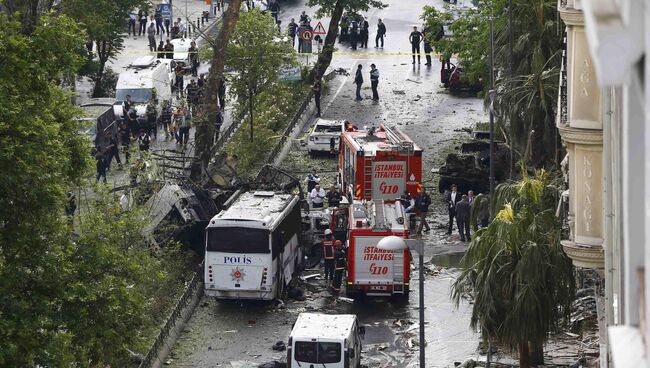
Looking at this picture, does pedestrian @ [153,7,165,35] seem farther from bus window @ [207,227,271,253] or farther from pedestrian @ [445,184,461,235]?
bus window @ [207,227,271,253]

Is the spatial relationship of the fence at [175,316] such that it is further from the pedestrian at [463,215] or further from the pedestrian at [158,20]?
the pedestrian at [158,20]

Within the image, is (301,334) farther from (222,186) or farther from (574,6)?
(222,186)

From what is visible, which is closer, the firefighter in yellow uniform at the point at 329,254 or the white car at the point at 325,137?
the firefighter in yellow uniform at the point at 329,254

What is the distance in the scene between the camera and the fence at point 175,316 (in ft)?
94.0

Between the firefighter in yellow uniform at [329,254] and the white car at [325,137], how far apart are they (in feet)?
44.1

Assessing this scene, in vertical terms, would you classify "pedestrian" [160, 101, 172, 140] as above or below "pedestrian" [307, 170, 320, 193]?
above

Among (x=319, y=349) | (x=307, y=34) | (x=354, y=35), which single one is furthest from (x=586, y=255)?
(x=354, y=35)

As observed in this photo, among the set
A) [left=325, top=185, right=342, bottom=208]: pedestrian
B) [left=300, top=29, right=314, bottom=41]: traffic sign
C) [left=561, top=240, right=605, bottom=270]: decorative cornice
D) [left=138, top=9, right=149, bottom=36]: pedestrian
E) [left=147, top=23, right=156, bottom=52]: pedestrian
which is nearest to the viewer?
[left=561, top=240, right=605, bottom=270]: decorative cornice

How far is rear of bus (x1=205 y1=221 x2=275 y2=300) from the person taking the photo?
107 ft

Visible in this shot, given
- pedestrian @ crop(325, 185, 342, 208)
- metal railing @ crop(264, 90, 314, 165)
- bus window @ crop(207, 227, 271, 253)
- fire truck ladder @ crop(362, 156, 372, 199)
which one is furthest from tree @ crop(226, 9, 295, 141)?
bus window @ crop(207, 227, 271, 253)

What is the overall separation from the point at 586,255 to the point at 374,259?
43.6ft

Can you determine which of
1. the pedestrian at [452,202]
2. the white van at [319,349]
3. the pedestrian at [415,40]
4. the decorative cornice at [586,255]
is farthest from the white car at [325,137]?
the decorative cornice at [586,255]

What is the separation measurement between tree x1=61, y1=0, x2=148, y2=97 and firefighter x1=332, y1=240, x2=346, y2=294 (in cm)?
1842

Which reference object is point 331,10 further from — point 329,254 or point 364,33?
point 329,254
